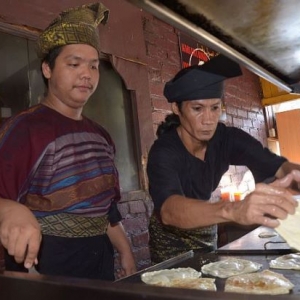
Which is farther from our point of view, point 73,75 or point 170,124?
point 170,124

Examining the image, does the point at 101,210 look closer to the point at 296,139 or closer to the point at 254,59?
the point at 254,59

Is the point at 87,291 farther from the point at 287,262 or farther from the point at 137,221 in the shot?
the point at 137,221

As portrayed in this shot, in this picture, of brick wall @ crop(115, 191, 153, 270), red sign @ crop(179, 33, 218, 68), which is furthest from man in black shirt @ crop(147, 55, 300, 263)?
red sign @ crop(179, 33, 218, 68)

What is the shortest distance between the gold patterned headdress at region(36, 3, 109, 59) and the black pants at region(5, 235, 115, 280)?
68 centimetres

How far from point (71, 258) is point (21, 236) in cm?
45

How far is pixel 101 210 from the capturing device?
1.37m

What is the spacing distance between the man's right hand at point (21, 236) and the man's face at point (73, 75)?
23.5 inches

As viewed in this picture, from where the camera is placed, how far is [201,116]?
5.00ft

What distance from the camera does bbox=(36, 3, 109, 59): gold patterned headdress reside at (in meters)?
1.36

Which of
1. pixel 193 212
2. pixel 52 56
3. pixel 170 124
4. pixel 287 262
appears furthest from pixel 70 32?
pixel 287 262

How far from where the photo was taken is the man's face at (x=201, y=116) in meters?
1.51

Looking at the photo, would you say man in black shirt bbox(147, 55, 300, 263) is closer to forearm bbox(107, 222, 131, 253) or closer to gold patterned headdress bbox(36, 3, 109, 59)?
forearm bbox(107, 222, 131, 253)

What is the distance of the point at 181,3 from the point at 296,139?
14.3ft

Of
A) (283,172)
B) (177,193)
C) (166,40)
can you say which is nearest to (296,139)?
(166,40)
